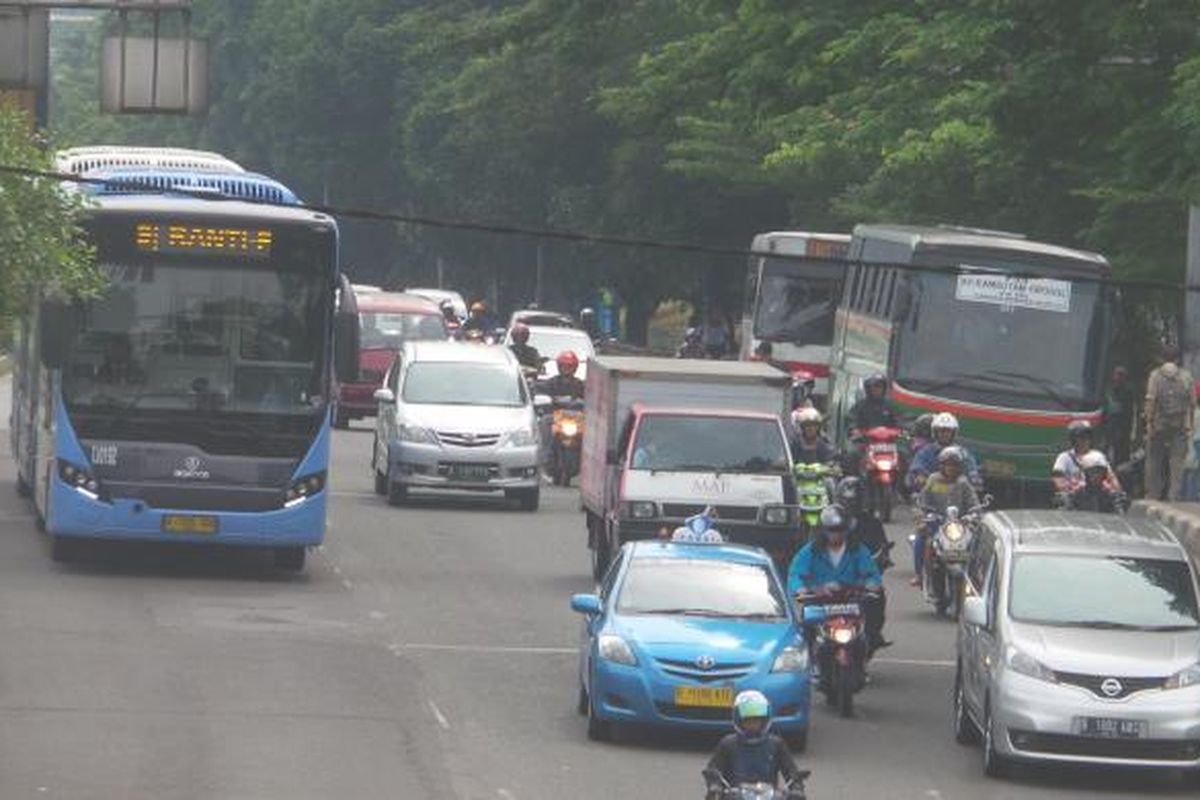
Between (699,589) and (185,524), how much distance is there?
8298 millimetres

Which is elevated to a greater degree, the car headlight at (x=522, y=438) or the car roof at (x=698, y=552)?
the car roof at (x=698, y=552)

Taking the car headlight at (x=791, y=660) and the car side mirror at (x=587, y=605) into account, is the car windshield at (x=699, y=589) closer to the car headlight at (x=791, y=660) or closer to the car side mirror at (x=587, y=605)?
the car side mirror at (x=587, y=605)

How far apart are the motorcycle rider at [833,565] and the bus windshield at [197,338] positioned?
22.4 feet

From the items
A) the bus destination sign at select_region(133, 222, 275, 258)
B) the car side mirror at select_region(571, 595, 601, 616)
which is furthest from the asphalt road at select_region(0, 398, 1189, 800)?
the bus destination sign at select_region(133, 222, 275, 258)

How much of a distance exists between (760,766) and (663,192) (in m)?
56.8

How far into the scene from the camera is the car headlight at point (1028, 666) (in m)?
20.4

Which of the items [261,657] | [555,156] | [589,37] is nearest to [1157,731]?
[261,657]

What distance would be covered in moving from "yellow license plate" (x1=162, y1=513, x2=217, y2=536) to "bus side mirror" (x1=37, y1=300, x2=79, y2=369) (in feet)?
5.50

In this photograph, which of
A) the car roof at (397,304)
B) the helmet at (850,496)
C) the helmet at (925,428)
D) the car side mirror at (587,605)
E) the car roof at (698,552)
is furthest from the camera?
the car roof at (397,304)

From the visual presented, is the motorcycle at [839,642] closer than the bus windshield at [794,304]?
Yes

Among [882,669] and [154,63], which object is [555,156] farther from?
[882,669]

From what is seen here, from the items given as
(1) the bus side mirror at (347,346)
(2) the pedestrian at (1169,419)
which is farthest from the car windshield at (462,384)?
(1) the bus side mirror at (347,346)

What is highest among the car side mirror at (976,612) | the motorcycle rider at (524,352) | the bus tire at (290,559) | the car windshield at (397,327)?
the car side mirror at (976,612)

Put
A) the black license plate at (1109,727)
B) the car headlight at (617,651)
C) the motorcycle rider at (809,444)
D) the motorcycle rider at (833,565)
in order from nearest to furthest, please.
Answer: the black license plate at (1109,727) → the car headlight at (617,651) → the motorcycle rider at (833,565) → the motorcycle rider at (809,444)
